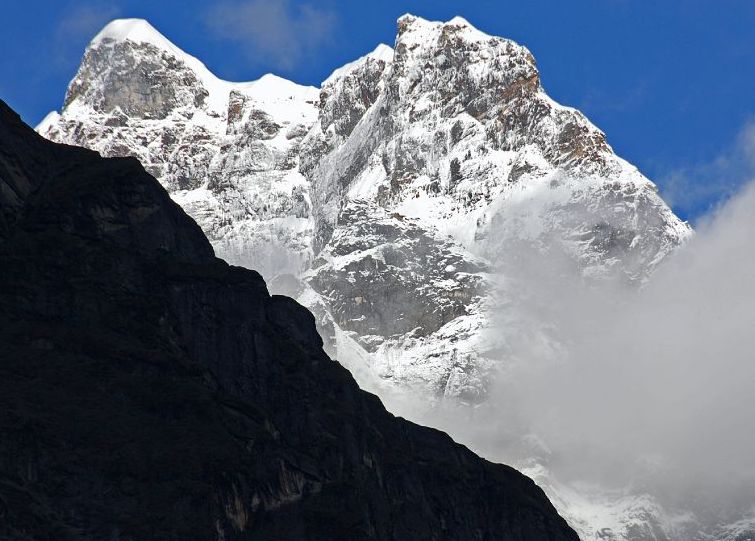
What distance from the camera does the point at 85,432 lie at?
320ft

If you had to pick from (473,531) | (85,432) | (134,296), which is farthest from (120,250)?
(473,531)

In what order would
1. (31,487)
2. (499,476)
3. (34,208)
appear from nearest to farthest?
(31,487), (34,208), (499,476)

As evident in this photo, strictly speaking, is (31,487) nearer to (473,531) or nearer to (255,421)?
(255,421)

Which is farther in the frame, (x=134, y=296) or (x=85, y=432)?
(x=134, y=296)

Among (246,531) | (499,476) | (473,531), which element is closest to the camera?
(246,531)

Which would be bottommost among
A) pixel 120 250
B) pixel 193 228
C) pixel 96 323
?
pixel 96 323

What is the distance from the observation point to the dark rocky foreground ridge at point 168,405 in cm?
9550

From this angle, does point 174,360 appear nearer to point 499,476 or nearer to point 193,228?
point 193,228

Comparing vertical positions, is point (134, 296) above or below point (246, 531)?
above

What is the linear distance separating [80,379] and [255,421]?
42.4ft

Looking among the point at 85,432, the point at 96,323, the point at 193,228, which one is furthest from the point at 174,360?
the point at 193,228

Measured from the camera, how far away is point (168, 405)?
104 metres

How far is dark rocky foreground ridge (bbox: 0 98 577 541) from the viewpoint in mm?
95500

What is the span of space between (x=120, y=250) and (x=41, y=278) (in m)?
8.91
